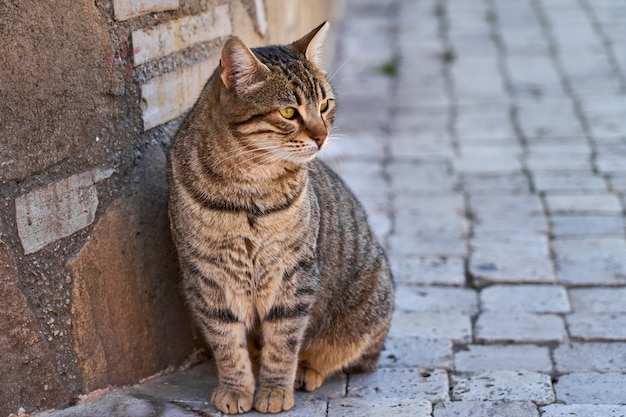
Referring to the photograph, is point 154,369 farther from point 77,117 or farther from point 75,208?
point 77,117

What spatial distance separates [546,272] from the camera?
4.56 meters

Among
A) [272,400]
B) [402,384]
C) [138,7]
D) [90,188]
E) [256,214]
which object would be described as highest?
[138,7]

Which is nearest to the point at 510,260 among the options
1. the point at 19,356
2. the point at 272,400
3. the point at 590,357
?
the point at 590,357

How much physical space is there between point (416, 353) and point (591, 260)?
1.33 metres

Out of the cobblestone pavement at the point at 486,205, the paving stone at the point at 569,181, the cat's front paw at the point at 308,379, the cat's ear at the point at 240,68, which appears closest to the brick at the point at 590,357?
the cobblestone pavement at the point at 486,205

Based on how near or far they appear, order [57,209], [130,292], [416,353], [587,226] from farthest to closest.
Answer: [587,226] < [416,353] < [130,292] < [57,209]

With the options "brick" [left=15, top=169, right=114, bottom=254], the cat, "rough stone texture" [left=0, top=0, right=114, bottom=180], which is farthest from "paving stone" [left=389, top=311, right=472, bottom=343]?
"rough stone texture" [left=0, top=0, right=114, bottom=180]

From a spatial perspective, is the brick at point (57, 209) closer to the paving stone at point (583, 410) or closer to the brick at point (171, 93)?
the brick at point (171, 93)

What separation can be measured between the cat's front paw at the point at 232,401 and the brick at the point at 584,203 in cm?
269

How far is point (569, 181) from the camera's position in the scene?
5.68 m

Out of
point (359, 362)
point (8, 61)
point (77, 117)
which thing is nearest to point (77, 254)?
point (77, 117)

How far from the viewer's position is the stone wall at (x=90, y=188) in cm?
276

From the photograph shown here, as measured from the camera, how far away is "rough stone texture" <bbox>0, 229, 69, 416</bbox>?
2.79m

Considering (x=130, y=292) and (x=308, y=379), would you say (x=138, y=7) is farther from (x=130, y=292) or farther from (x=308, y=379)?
(x=308, y=379)
